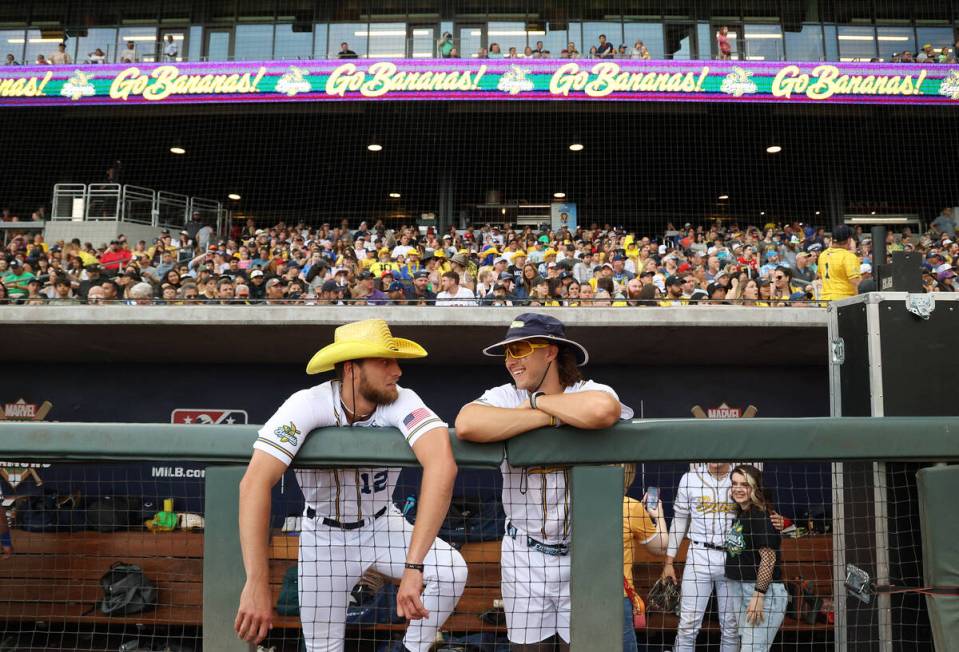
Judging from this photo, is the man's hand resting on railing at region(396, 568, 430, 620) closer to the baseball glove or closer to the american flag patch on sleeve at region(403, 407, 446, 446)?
the american flag patch on sleeve at region(403, 407, 446, 446)

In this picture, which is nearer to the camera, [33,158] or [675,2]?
[675,2]

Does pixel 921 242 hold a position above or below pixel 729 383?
above

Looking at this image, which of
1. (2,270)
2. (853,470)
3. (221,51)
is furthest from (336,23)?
(853,470)

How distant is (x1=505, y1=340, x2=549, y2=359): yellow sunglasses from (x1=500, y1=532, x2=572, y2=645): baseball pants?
24.5 inches

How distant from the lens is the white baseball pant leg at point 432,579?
2193 mm

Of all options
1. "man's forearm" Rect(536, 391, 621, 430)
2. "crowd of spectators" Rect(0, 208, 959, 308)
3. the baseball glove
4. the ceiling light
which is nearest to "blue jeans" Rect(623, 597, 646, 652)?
"man's forearm" Rect(536, 391, 621, 430)

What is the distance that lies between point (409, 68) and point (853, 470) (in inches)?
616

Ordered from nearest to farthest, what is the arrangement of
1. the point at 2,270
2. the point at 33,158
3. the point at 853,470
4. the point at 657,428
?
the point at 657,428 → the point at 853,470 → the point at 2,270 → the point at 33,158

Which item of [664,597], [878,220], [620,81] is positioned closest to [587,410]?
[664,597]

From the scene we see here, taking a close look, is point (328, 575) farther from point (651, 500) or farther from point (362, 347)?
point (651, 500)

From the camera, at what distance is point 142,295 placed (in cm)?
876

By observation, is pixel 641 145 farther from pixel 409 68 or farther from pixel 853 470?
pixel 853 470

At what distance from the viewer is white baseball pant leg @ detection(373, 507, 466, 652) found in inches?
86.4

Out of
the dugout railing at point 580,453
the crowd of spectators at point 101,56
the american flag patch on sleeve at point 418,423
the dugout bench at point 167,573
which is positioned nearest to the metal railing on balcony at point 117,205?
the crowd of spectators at point 101,56
